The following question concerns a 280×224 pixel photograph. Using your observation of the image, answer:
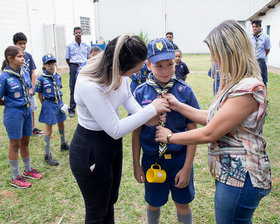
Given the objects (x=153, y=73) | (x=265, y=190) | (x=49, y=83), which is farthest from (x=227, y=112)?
(x=49, y=83)

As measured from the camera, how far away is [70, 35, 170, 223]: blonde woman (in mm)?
1695

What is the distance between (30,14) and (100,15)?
18.1 metres

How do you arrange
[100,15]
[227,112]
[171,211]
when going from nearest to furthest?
[227,112] → [171,211] → [100,15]

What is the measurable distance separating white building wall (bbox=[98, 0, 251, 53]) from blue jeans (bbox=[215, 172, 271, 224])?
2967cm

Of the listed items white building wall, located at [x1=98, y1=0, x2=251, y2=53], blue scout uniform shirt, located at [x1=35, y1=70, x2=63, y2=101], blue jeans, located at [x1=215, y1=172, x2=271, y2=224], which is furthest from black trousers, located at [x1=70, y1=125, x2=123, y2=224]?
white building wall, located at [x1=98, y1=0, x2=251, y2=53]

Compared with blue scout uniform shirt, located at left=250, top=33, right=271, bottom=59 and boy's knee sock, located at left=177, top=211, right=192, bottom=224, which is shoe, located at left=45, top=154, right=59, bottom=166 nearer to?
boy's knee sock, located at left=177, top=211, right=192, bottom=224

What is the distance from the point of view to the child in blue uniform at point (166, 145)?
6.84ft

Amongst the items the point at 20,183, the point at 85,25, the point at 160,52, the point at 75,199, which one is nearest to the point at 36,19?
the point at 85,25

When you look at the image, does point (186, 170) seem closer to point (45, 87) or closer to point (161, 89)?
point (161, 89)

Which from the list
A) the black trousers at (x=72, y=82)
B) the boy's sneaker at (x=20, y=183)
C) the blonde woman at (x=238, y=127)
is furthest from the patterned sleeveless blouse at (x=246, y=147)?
the black trousers at (x=72, y=82)

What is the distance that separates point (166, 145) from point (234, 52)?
0.90 meters

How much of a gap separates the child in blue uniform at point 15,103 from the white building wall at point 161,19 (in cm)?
2740

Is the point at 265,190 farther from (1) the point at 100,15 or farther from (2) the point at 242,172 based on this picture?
(1) the point at 100,15

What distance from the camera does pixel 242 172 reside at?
1.56m
